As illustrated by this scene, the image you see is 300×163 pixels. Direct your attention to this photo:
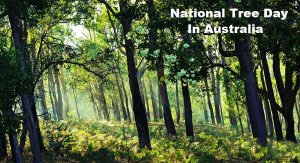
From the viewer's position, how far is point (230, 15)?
14430 mm

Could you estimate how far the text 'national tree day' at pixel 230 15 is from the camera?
1448cm

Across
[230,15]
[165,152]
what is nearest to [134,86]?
[165,152]

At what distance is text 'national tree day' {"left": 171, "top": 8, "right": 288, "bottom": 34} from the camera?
47.5 ft

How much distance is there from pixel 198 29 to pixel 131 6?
431 cm

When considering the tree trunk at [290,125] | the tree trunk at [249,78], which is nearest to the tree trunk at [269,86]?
the tree trunk at [290,125]

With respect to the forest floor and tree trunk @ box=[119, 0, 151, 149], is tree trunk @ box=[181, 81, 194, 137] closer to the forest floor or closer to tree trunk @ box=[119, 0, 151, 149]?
the forest floor

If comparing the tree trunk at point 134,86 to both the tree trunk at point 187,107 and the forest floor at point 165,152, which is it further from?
the tree trunk at point 187,107

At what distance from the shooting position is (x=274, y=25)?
49.7ft

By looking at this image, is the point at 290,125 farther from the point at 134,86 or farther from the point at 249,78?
the point at 134,86

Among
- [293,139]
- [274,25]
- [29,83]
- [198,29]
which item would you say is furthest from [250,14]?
[293,139]

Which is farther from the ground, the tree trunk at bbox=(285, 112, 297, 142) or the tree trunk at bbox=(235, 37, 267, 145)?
the tree trunk at bbox=(235, 37, 267, 145)

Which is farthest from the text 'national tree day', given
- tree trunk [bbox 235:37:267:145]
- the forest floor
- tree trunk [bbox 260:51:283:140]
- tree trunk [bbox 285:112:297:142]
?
tree trunk [bbox 285:112:297:142]

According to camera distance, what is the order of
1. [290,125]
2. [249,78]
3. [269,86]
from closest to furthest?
[249,78] < [269,86] < [290,125]

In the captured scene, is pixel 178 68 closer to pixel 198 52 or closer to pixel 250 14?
pixel 198 52
